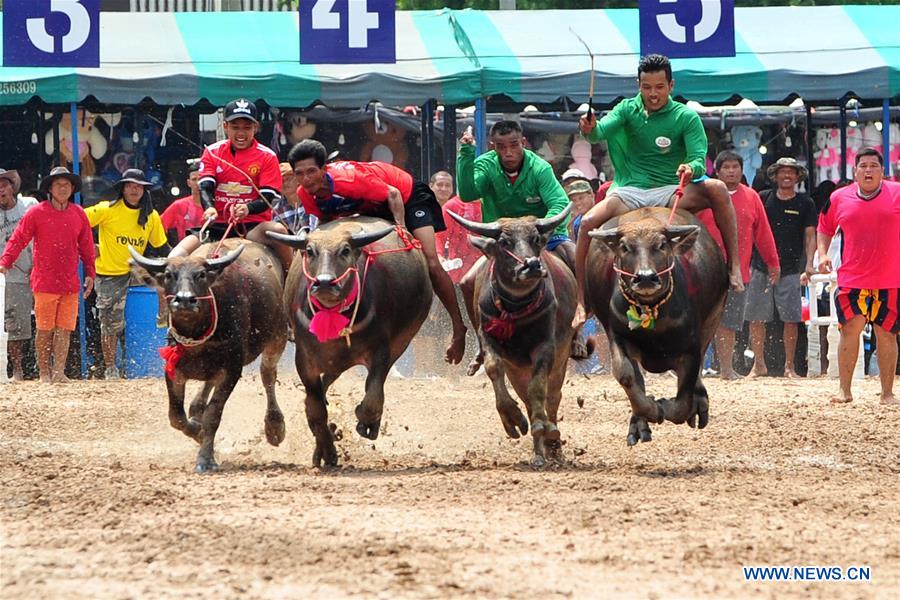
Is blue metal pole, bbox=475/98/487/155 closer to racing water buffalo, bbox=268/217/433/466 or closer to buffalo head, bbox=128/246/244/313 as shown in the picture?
racing water buffalo, bbox=268/217/433/466

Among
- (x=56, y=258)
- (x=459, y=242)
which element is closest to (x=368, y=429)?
(x=459, y=242)

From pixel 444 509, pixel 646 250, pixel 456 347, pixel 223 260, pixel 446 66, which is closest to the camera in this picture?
pixel 444 509

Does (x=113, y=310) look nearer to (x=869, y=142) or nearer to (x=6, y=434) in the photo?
(x=6, y=434)

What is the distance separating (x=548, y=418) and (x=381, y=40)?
6.79 metres

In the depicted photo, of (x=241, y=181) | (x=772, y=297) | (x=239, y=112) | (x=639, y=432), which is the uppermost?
(x=239, y=112)

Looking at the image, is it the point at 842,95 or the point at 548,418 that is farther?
the point at 842,95

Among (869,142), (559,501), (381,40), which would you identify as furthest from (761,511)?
(869,142)

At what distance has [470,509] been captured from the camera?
289 inches

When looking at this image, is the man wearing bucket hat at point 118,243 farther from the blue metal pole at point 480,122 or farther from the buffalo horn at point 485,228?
the buffalo horn at point 485,228

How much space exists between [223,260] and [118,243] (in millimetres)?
6788

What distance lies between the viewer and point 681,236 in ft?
30.2

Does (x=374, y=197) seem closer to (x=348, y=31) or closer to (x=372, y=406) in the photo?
(x=372, y=406)

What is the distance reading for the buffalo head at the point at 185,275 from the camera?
30.0 ft

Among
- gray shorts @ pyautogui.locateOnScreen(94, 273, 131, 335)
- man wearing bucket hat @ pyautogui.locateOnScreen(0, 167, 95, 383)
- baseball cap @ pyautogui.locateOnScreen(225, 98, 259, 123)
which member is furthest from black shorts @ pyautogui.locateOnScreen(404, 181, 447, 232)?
gray shorts @ pyautogui.locateOnScreen(94, 273, 131, 335)
